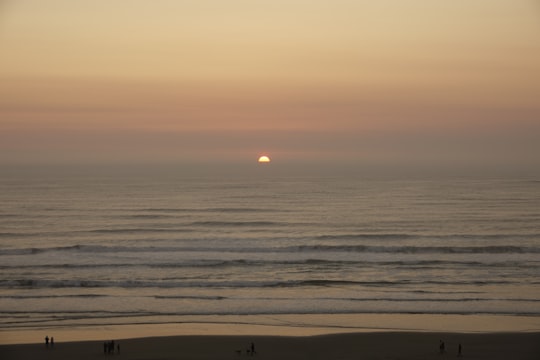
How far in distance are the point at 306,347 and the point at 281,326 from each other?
91.4 inches

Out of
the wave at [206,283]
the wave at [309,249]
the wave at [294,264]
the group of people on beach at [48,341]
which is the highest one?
the wave at [309,249]

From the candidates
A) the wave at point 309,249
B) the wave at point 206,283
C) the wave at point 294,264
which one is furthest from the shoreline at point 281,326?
the wave at point 309,249

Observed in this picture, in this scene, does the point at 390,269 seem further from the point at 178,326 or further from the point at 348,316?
the point at 178,326

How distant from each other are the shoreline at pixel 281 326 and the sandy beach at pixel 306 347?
0.55m

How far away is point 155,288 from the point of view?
974 inches

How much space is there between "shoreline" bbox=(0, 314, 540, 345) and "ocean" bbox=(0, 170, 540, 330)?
530 millimetres

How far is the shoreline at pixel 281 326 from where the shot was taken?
18484 millimetres

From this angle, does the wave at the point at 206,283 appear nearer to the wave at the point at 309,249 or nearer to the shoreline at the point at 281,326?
the shoreline at the point at 281,326

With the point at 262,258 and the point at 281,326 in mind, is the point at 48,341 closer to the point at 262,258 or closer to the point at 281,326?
the point at 281,326

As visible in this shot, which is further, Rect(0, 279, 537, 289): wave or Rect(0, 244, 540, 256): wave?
Rect(0, 244, 540, 256): wave

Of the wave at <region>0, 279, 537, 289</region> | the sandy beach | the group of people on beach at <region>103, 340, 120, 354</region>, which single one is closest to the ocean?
the wave at <region>0, 279, 537, 289</region>

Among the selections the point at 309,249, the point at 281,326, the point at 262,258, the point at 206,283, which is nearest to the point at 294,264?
the point at 262,258

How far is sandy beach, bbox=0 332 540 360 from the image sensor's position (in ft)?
54.0

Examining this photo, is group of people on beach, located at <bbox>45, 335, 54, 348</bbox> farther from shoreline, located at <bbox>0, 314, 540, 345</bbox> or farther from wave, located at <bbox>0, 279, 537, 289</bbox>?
wave, located at <bbox>0, 279, 537, 289</bbox>
